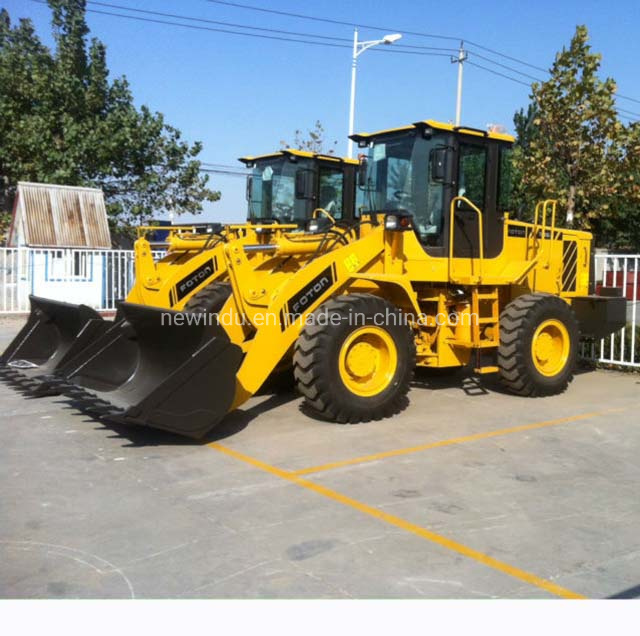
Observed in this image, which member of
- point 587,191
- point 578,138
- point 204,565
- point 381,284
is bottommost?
point 204,565

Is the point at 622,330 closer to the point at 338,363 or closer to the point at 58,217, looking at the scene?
the point at 338,363

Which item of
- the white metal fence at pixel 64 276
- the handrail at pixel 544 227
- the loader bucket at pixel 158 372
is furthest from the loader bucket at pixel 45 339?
the white metal fence at pixel 64 276

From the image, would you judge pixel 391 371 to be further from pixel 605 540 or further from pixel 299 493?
pixel 605 540

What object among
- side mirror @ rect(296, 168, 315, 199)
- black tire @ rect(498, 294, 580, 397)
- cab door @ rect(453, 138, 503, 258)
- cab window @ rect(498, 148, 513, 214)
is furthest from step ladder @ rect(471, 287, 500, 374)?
side mirror @ rect(296, 168, 315, 199)

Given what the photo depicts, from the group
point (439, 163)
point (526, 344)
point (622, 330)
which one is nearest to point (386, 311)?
point (439, 163)

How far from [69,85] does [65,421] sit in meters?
20.6

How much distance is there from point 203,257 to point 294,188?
2.20 metres

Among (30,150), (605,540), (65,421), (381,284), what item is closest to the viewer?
(605,540)

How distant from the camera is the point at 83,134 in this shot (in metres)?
24.4

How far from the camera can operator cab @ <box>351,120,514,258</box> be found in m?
8.27

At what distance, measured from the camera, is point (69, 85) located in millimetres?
24844

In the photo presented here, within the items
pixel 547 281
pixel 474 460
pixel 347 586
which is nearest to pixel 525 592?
pixel 347 586

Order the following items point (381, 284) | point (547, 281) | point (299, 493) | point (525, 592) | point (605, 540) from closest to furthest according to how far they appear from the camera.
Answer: point (525, 592), point (605, 540), point (299, 493), point (381, 284), point (547, 281)

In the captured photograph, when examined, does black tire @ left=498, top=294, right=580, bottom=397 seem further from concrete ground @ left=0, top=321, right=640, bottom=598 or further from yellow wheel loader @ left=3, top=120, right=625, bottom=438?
concrete ground @ left=0, top=321, right=640, bottom=598
